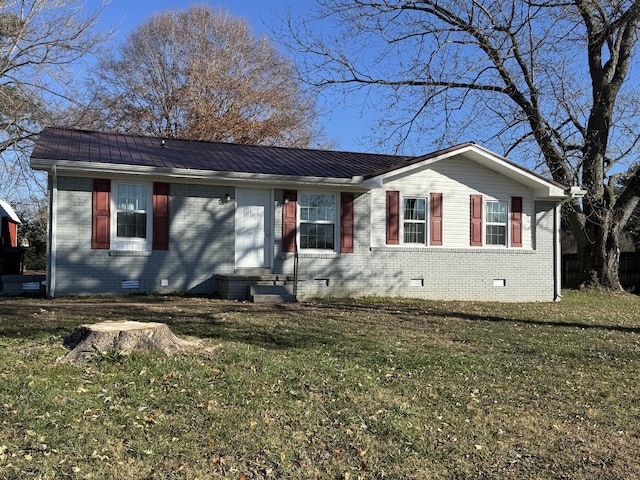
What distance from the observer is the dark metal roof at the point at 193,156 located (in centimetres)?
1222

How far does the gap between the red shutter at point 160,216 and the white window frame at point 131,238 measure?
0.30 ft

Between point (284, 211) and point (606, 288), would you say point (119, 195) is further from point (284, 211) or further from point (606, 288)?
point (606, 288)

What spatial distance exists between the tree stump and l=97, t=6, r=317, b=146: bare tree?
71.4ft

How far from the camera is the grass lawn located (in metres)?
3.80

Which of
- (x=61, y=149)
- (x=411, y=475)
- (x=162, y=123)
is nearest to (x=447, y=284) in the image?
(x=61, y=149)

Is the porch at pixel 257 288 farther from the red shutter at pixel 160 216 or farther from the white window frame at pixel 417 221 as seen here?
the white window frame at pixel 417 221

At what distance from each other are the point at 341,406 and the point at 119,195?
8907 mm

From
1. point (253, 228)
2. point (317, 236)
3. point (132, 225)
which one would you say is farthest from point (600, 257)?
point (132, 225)

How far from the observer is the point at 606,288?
18.2 meters

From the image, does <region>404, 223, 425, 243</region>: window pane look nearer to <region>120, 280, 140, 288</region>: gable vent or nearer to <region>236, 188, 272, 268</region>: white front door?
<region>236, 188, 272, 268</region>: white front door

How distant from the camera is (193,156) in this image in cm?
1375

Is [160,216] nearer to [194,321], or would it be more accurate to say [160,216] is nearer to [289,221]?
[289,221]

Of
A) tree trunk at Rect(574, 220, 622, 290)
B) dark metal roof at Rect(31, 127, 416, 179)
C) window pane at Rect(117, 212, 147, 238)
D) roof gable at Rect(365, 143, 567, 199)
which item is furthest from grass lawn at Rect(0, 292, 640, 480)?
tree trunk at Rect(574, 220, 622, 290)

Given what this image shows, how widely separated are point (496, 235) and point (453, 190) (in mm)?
1788
